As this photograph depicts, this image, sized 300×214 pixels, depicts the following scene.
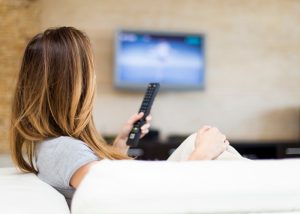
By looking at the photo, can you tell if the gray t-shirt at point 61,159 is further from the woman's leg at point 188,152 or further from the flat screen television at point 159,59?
the flat screen television at point 159,59

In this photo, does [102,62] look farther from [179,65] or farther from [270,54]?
[270,54]

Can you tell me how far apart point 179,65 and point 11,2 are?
5.36 feet

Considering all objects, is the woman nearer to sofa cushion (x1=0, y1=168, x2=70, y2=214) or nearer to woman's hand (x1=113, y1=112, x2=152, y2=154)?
sofa cushion (x1=0, y1=168, x2=70, y2=214)

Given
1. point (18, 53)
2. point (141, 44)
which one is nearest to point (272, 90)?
point (141, 44)

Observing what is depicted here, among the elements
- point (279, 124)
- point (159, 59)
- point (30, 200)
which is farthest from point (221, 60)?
point (30, 200)

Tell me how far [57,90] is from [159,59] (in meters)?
3.27

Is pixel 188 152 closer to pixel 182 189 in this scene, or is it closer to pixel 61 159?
pixel 61 159

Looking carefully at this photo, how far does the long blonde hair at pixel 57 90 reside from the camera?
1.16m

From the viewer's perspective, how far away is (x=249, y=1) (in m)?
4.71

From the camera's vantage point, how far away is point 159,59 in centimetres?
439

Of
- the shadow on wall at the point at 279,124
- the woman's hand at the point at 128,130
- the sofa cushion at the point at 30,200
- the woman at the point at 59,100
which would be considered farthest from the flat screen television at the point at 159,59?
the sofa cushion at the point at 30,200

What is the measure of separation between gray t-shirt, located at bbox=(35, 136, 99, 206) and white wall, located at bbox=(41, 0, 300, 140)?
3251mm

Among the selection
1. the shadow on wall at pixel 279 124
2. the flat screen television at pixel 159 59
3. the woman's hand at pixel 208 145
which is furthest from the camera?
the shadow on wall at pixel 279 124

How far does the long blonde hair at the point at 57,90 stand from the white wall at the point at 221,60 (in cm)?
318
